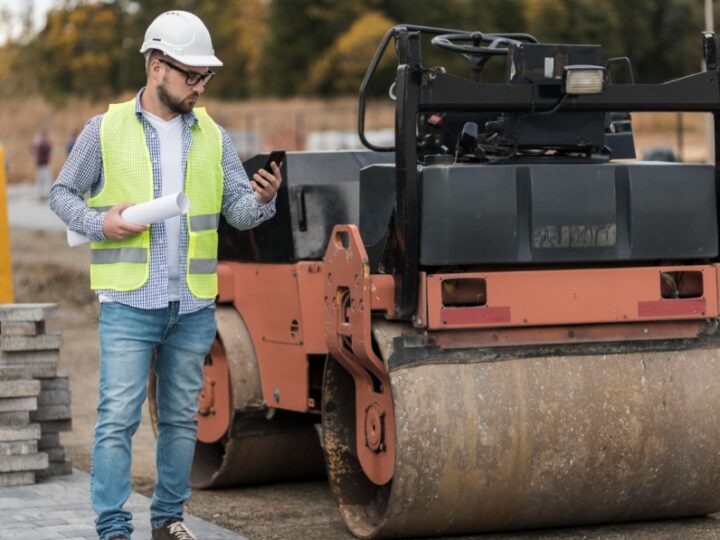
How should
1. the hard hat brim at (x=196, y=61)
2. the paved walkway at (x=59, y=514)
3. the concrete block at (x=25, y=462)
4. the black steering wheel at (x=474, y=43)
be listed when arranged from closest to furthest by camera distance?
1. the hard hat brim at (x=196, y=61)
2. the paved walkway at (x=59, y=514)
3. the black steering wheel at (x=474, y=43)
4. the concrete block at (x=25, y=462)

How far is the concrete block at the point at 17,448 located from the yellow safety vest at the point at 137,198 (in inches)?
72.3

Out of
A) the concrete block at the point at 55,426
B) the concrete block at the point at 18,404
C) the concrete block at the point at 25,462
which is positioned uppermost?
the concrete block at the point at 18,404

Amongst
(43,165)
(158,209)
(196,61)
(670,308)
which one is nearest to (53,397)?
(158,209)

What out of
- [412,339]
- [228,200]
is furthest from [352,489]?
[228,200]

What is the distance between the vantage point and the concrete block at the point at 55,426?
24.1 ft

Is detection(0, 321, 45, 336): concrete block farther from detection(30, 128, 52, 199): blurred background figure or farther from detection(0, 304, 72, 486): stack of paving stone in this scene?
detection(30, 128, 52, 199): blurred background figure

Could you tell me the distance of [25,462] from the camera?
703 centimetres

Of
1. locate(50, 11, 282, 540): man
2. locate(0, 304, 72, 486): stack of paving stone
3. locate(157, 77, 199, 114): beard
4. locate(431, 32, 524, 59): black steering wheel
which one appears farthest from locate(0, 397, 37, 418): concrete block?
locate(431, 32, 524, 59): black steering wheel

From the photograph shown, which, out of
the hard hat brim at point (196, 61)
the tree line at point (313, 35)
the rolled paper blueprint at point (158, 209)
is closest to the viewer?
the rolled paper blueprint at point (158, 209)

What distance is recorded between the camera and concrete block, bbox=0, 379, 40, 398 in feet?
23.0

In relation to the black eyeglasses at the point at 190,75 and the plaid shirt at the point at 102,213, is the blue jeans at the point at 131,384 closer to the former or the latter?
the plaid shirt at the point at 102,213

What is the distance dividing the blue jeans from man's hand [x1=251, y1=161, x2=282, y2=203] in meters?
0.45

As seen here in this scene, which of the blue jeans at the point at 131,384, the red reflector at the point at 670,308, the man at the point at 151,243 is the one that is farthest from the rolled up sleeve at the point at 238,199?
the red reflector at the point at 670,308

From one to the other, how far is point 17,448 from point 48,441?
326mm
